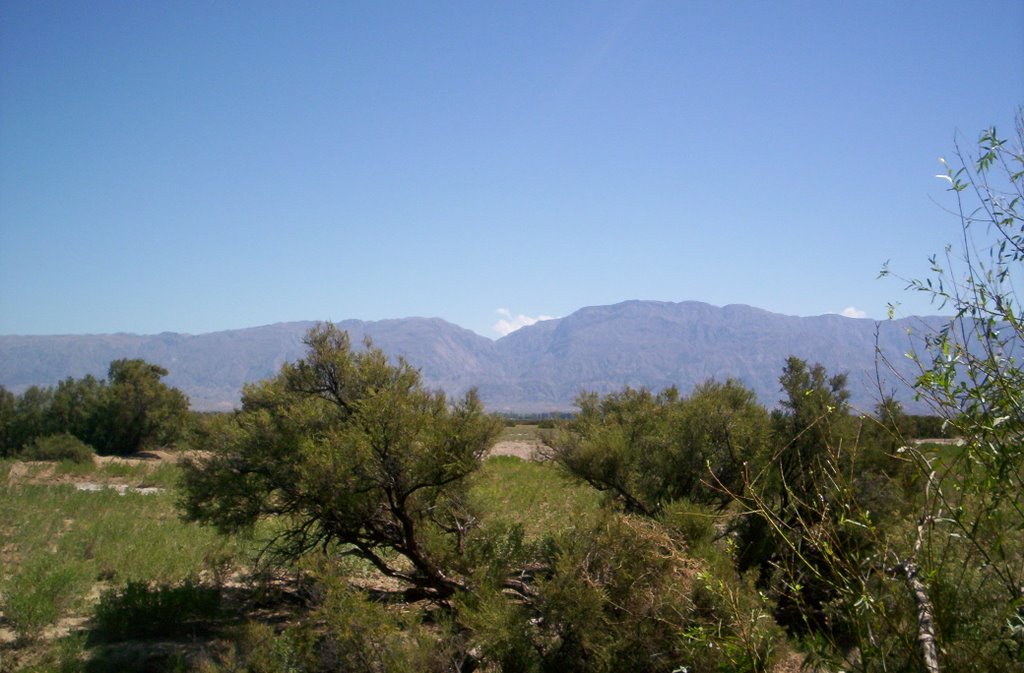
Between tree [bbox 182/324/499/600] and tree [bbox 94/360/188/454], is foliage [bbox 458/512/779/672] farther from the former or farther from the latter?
tree [bbox 94/360/188/454]

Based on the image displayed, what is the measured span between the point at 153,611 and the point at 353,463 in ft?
13.8

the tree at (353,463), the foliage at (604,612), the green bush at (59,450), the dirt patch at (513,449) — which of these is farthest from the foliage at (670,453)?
the green bush at (59,450)

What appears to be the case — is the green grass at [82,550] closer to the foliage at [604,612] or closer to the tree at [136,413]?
the foliage at [604,612]

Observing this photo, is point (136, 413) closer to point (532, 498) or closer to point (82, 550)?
point (82, 550)

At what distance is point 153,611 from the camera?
10.9 metres

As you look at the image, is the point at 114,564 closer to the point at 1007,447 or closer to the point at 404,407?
the point at 404,407

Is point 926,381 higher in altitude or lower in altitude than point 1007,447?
higher

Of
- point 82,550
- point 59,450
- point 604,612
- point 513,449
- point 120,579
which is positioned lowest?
point 513,449

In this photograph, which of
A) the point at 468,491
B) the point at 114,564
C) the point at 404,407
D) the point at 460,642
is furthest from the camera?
the point at 114,564

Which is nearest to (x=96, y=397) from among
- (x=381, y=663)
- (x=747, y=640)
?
(x=381, y=663)

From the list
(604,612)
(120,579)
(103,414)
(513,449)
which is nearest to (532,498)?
(120,579)

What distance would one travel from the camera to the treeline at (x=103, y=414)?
37.2m

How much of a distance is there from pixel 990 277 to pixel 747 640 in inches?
78.6

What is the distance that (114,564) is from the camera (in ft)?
43.5
